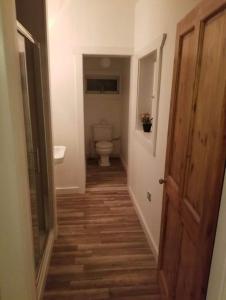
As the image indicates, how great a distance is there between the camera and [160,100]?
2092 millimetres

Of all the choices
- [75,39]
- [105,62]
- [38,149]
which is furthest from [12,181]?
[105,62]

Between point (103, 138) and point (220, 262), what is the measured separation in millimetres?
4106

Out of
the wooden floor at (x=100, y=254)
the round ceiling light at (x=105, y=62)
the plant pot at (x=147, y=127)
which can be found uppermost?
the round ceiling light at (x=105, y=62)

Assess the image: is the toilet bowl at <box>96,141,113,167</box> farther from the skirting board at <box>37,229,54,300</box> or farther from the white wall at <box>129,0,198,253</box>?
the skirting board at <box>37,229,54,300</box>

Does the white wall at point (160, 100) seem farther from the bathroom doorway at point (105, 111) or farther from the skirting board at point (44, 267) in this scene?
the bathroom doorway at point (105, 111)

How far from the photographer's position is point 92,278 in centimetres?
193

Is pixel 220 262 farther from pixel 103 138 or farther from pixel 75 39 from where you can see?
pixel 103 138

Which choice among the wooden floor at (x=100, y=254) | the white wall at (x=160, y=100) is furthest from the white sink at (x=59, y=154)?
the white wall at (x=160, y=100)

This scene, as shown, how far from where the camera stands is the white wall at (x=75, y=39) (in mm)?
2877

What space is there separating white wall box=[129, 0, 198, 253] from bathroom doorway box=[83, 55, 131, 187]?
1472 mm

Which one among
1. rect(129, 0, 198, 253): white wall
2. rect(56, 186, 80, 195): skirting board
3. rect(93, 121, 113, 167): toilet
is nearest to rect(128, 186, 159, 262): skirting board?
rect(129, 0, 198, 253): white wall

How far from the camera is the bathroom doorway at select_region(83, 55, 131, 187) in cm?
460

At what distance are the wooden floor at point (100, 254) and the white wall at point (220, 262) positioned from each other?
987 mm

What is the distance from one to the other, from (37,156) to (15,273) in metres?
1.11
